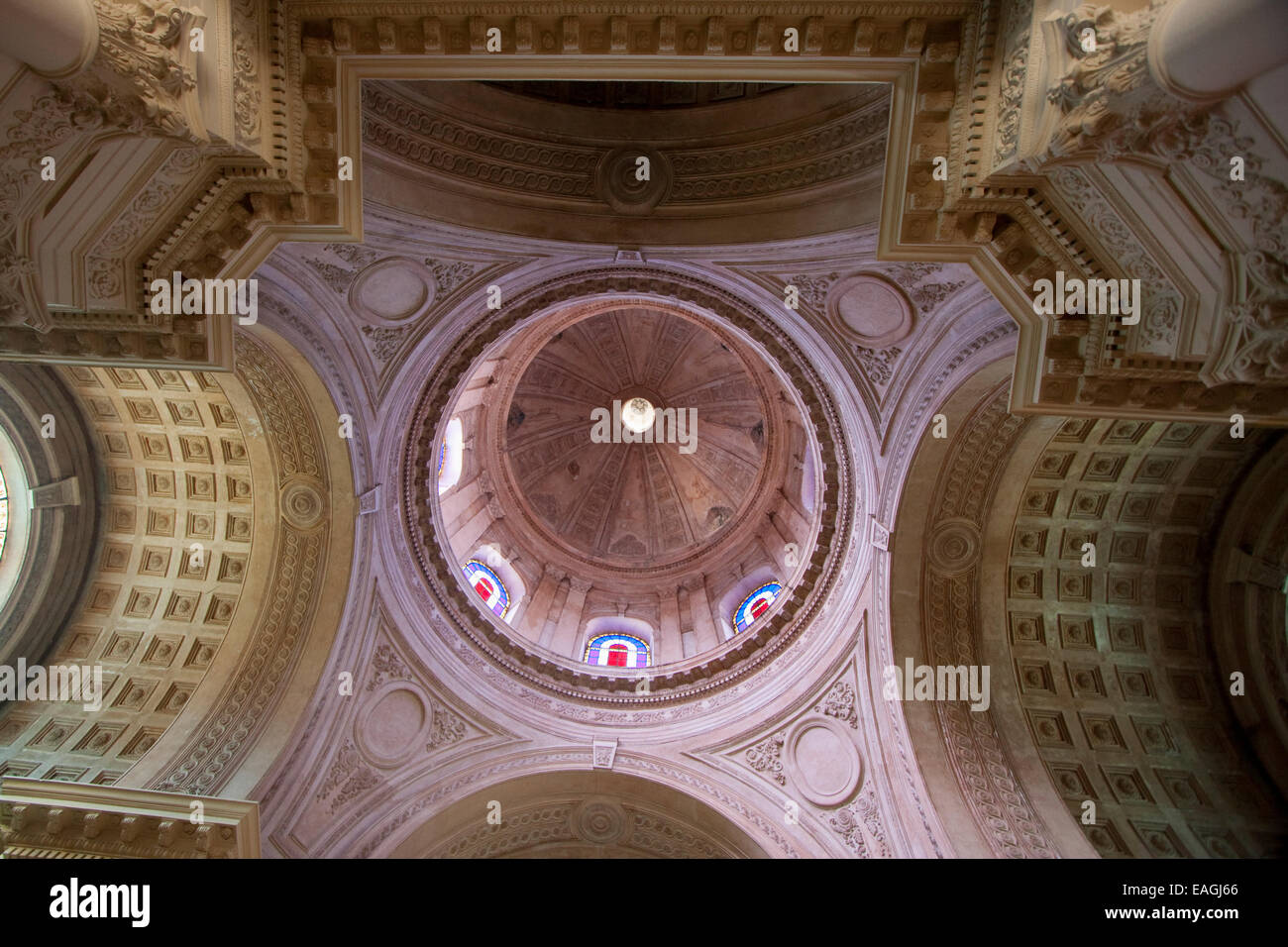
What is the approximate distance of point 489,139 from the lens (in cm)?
1220

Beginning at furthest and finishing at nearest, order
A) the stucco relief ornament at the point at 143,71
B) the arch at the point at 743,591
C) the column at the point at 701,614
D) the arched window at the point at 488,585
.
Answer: the arch at the point at 743,591 → the arched window at the point at 488,585 → the column at the point at 701,614 → the stucco relief ornament at the point at 143,71

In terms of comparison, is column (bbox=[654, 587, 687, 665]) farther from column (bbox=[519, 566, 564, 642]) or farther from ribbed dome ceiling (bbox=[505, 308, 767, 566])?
column (bbox=[519, 566, 564, 642])

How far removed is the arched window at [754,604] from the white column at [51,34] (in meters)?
17.2

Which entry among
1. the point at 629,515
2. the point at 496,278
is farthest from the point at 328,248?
the point at 629,515

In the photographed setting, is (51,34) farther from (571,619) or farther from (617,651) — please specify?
(617,651)

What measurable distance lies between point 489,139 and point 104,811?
470 inches

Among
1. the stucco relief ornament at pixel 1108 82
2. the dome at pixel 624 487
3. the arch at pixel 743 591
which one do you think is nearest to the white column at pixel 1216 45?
the stucco relief ornament at pixel 1108 82

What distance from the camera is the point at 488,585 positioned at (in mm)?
20188

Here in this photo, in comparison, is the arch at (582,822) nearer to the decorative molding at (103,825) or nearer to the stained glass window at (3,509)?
the decorative molding at (103,825)

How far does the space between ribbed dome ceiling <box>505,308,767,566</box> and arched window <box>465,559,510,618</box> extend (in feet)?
9.82

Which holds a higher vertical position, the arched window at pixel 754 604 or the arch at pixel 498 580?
the arch at pixel 498 580

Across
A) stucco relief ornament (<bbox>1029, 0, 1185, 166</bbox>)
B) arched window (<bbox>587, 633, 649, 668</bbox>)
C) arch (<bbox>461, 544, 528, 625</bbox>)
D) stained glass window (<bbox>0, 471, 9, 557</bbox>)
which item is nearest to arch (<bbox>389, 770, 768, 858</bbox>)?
arched window (<bbox>587, 633, 649, 668</bbox>)

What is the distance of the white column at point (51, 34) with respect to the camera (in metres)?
4.71

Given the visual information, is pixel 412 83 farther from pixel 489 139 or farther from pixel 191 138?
pixel 191 138
